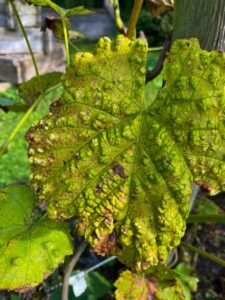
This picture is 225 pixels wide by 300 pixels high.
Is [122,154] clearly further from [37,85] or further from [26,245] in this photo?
[37,85]

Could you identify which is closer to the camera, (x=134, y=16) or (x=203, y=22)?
(x=203, y=22)

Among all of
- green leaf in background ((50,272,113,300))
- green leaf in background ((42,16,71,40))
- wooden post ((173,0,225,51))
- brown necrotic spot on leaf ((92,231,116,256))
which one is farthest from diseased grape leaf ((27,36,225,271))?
green leaf in background ((50,272,113,300))

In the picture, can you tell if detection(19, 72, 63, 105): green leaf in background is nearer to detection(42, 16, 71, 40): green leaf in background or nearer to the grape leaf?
detection(42, 16, 71, 40): green leaf in background

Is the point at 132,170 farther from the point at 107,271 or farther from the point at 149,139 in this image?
the point at 107,271

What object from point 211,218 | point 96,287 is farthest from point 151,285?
point 96,287

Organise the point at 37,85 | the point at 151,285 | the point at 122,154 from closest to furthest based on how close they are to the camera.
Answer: the point at 122,154 → the point at 151,285 → the point at 37,85

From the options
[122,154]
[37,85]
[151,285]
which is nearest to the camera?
[122,154]

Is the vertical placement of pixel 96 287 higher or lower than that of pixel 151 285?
lower
